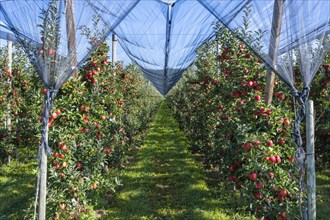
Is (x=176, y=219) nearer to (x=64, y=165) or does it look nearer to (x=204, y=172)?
(x=64, y=165)

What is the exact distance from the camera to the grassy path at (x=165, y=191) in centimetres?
454

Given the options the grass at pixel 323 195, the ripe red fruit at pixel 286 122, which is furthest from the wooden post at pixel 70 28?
the grass at pixel 323 195

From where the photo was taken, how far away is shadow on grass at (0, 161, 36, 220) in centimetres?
446

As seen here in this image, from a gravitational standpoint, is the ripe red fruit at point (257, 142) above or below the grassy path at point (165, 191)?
above

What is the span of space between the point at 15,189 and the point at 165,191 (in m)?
2.59

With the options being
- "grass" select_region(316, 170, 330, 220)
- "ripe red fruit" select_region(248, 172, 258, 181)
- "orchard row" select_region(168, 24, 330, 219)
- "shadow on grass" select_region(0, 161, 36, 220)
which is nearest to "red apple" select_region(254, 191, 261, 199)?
"orchard row" select_region(168, 24, 330, 219)

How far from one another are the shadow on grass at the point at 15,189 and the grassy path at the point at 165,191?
1.30m

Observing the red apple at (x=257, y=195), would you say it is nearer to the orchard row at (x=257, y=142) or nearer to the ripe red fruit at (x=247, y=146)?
the orchard row at (x=257, y=142)

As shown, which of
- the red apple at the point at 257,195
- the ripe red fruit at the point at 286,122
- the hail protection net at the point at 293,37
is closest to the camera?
the hail protection net at the point at 293,37

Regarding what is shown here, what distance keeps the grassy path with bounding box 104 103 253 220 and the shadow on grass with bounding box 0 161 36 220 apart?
1.30m

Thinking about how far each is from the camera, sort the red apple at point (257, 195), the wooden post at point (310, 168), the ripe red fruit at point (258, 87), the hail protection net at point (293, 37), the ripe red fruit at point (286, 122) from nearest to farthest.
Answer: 1. the hail protection net at point (293, 37)
2. the wooden post at point (310, 168)
3. the red apple at point (257, 195)
4. the ripe red fruit at point (286, 122)
5. the ripe red fruit at point (258, 87)

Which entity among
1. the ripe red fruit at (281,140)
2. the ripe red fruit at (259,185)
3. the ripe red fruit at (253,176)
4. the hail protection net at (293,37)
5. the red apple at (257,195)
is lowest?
the red apple at (257,195)

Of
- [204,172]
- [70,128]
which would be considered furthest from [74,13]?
[204,172]

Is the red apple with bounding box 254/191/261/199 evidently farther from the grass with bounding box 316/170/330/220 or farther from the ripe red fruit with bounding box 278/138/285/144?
the grass with bounding box 316/170/330/220
